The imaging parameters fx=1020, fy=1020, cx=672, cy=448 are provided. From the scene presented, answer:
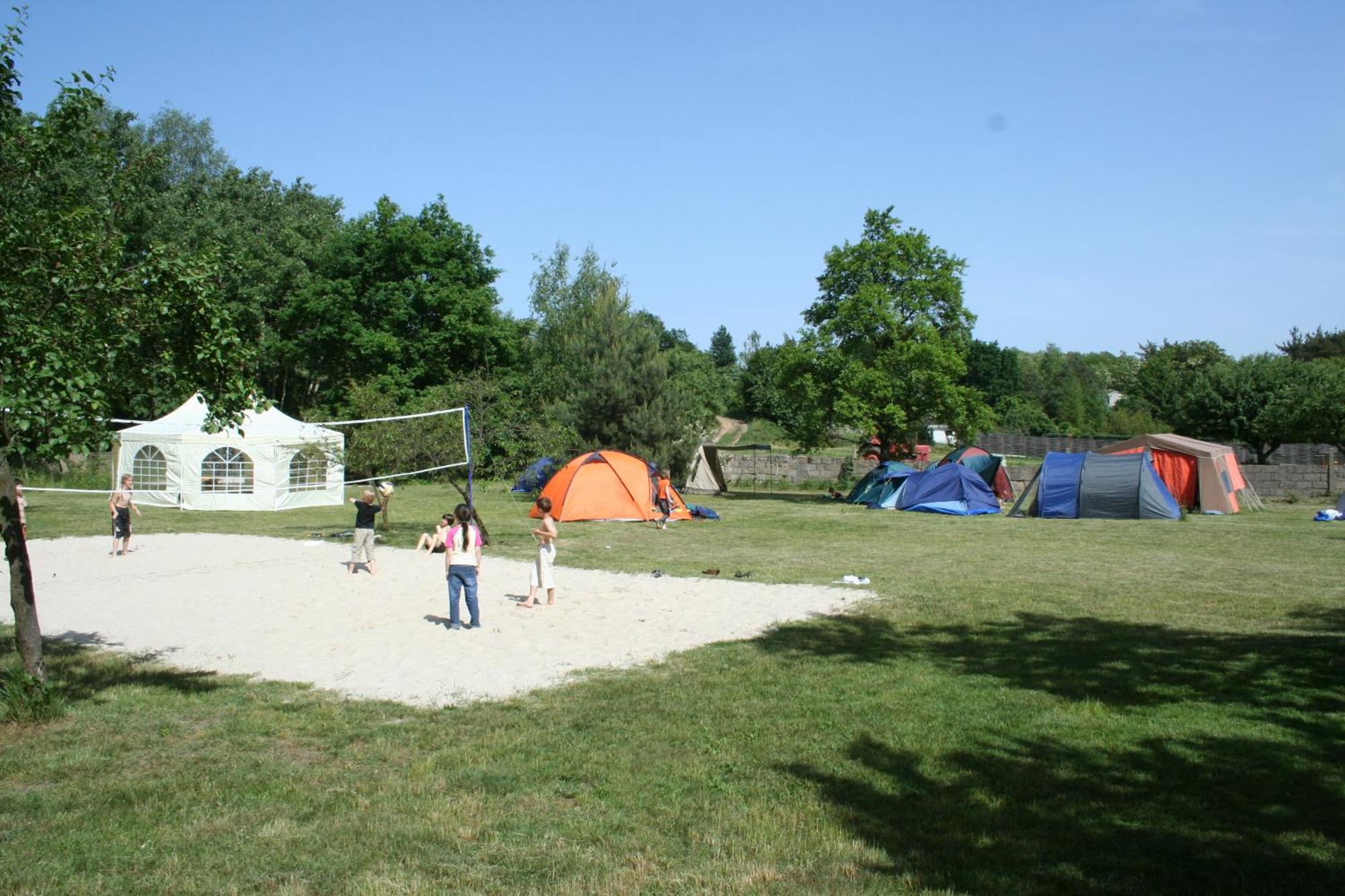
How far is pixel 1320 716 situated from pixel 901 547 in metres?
11.2

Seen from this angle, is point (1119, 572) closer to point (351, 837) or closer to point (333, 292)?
point (351, 837)

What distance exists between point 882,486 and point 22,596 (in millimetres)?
24069

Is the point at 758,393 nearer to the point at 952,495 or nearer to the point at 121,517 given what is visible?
the point at 952,495

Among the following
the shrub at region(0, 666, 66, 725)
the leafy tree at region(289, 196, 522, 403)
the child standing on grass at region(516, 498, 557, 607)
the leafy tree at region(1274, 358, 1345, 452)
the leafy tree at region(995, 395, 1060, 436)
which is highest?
the leafy tree at region(289, 196, 522, 403)

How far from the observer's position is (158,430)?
87.0ft

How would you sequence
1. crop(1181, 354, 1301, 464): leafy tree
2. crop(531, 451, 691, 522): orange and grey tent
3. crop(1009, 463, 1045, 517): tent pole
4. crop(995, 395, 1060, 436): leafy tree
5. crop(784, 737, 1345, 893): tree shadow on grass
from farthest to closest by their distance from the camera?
crop(995, 395, 1060, 436): leafy tree → crop(1181, 354, 1301, 464): leafy tree → crop(1009, 463, 1045, 517): tent pole → crop(531, 451, 691, 522): orange and grey tent → crop(784, 737, 1345, 893): tree shadow on grass

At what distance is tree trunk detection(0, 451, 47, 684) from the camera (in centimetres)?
658

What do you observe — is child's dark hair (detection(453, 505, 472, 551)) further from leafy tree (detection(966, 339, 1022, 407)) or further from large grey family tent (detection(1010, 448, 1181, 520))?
leafy tree (detection(966, 339, 1022, 407))

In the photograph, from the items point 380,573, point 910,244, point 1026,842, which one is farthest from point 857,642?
point 910,244

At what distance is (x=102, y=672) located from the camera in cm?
837

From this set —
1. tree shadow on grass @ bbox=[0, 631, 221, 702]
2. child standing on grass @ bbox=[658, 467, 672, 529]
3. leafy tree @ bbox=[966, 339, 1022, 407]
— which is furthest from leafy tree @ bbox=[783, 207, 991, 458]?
leafy tree @ bbox=[966, 339, 1022, 407]

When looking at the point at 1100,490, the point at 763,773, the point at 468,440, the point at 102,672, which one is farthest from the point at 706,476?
the point at 763,773

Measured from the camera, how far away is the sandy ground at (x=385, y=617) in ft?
28.4

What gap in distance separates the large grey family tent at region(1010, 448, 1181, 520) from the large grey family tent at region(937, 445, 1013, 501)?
5012 mm
